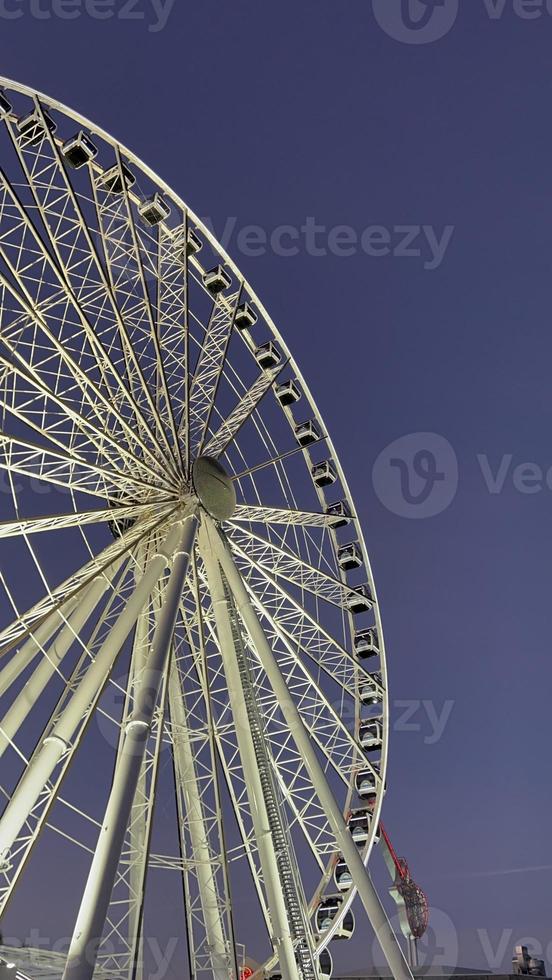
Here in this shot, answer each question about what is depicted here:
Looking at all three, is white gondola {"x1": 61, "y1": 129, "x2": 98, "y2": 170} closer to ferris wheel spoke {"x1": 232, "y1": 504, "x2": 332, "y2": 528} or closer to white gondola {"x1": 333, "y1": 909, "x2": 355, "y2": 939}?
ferris wheel spoke {"x1": 232, "y1": 504, "x2": 332, "y2": 528}

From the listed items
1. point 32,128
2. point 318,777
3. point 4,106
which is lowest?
point 318,777

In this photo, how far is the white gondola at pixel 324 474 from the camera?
30359 mm

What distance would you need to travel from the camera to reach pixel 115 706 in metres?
25.1

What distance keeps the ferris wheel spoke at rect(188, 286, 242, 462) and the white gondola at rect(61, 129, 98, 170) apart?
523cm

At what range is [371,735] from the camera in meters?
28.0

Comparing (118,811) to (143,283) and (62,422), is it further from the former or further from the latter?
(143,283)

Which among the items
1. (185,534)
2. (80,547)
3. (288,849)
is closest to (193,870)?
(288,849)

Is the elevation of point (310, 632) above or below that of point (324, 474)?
below

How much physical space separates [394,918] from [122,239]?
55.7 metres

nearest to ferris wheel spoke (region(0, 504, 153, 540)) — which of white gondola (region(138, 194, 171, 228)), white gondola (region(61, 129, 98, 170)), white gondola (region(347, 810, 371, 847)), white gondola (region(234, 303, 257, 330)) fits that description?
white gondola (region(234, 303, 257, 330))

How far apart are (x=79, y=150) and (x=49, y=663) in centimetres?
1273

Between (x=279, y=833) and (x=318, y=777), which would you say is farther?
(x=318, y=777)

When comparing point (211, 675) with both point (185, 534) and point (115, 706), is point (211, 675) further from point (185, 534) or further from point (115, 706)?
point (185, 534)

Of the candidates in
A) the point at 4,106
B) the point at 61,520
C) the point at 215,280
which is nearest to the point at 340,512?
the point at 215,280
